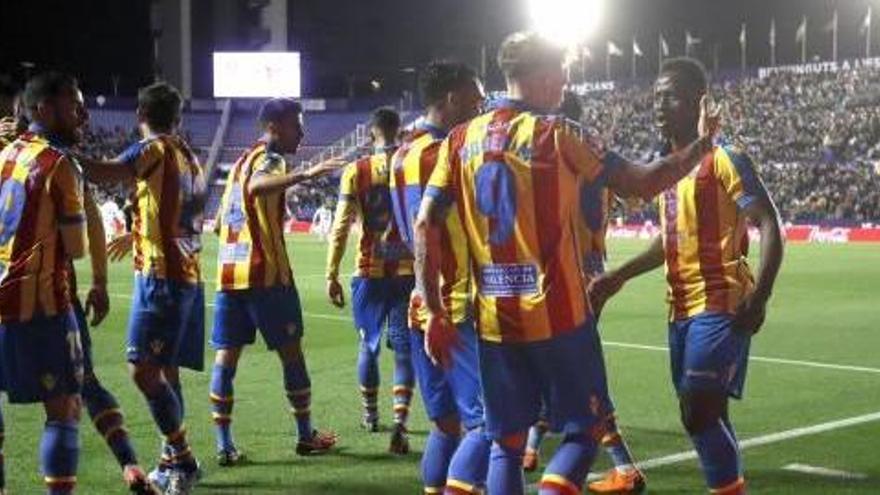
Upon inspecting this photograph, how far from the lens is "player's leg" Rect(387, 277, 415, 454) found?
320 inches

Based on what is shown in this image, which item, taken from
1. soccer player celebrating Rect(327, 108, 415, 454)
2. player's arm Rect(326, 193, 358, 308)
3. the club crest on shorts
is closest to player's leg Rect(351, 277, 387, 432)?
soccer player celebrating Rect(327, 108, 415, 454)

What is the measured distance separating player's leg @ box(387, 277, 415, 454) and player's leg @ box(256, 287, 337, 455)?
48 cm

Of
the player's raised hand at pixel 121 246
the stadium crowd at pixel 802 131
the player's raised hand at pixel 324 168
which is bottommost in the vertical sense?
the player's raised hand at pixel 121 246

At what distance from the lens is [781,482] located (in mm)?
7047

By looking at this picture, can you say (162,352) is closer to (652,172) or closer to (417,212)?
(417,212)

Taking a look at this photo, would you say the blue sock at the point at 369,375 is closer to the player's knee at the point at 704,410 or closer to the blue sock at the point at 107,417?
the blue sock at the point at 107,417

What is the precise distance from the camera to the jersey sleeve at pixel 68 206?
18.8 feet

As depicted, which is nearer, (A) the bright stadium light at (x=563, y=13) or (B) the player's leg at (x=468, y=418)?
(B) the player's leg at (x=468, y=418)

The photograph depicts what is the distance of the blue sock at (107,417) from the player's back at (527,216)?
2.99 m

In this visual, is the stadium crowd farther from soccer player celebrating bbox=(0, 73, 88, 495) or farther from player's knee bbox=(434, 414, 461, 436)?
soccer player celebrating bbox=(0, 73, 88, 495)

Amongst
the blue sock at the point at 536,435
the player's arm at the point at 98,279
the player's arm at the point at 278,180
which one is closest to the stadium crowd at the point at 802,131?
the blue sock at the point at 536,435

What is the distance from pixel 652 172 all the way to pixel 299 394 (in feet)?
13.2

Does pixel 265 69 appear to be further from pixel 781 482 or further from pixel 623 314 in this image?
pixel 781 482

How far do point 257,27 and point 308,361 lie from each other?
59.6m
